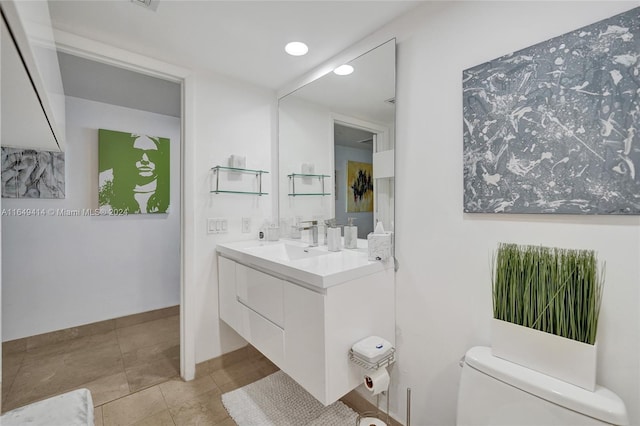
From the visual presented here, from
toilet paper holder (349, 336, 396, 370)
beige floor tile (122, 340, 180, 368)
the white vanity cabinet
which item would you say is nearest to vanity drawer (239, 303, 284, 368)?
the white vanity cabinet

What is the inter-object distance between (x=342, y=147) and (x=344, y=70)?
0.48 metres

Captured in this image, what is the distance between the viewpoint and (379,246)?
1560mm

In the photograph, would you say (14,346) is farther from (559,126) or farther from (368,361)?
(559,126)

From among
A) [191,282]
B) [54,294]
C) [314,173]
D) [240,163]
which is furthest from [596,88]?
[54,294]

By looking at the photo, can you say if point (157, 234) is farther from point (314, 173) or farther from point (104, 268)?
point (314, 173)

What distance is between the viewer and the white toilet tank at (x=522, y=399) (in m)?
0.92

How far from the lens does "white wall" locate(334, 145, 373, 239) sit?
5.93 feet

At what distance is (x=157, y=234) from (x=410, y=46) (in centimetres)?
286

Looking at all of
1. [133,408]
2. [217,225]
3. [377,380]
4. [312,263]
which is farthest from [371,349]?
[133,408]

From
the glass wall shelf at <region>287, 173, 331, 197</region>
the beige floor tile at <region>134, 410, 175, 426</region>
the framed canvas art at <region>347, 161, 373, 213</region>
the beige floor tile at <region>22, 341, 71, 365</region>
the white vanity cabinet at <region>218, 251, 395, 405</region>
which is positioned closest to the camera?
the white vanity cabinet at <region>218, 251, 395, 405</region>

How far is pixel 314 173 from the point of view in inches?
85.9

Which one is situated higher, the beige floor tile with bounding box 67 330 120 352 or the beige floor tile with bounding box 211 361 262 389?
the beige floor tile with bounding box 67 330 120 352

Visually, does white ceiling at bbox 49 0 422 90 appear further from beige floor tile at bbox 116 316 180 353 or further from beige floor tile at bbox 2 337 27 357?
beige floor tile at bbox 2 337 27 357

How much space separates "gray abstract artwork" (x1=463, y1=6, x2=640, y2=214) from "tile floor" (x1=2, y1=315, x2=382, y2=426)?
190 cm
